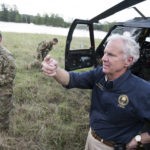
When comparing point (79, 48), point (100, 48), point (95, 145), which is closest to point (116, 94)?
point (95, 145)

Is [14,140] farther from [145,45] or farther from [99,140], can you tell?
[145,45]

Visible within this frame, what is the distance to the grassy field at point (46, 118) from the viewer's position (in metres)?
2.53

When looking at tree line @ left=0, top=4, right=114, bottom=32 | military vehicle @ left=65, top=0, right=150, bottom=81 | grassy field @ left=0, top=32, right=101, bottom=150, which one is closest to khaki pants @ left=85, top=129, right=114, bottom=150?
grassy field @ left=0, top=32, right=101, bottom=150

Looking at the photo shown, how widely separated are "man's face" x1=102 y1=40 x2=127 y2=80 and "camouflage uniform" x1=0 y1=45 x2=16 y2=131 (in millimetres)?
1492

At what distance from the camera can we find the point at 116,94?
125 cm

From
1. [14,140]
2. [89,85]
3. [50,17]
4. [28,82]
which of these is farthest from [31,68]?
[50,17]

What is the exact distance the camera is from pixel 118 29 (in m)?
4.09

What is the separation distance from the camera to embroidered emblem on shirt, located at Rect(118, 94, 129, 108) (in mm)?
1213

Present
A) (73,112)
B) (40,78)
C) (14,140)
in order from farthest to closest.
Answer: (40,78) → (73,112) → (14,140)

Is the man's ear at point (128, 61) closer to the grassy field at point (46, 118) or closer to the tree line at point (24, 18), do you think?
the grassy field at point (46, 118)

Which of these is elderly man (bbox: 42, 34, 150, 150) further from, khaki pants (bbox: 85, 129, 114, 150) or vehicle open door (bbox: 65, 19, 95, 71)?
vehicle open door (bbox: 65, 19, 95, 71)

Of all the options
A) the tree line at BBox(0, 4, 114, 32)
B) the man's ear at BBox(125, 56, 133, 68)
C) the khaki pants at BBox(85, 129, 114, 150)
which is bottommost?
the khaki pants at BBox(85, 129, 114, 150)

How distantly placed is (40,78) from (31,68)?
1.11m

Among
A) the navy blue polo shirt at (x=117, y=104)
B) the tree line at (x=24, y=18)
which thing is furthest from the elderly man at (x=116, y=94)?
the tree line at (x=24, y=18)
